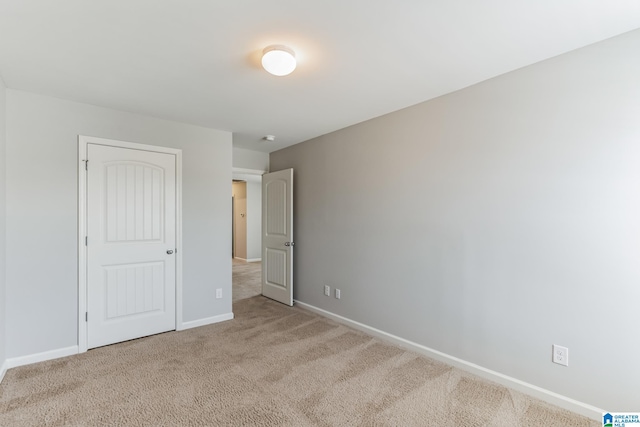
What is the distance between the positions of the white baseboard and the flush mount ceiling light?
2.66m

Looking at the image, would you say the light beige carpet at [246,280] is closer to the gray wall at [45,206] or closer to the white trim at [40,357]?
the white trim at [40,357]

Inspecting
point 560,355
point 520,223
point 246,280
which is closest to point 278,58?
point 520,223

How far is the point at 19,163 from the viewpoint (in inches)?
101

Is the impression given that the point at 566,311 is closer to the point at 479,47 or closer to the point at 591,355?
the point at 591,355

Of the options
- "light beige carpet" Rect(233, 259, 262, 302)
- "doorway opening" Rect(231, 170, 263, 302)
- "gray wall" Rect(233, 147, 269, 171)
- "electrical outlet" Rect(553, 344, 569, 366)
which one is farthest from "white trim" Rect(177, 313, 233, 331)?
"doorway opening" Rect(231, 170, 263, 302)

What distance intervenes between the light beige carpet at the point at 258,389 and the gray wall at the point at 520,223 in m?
0.31

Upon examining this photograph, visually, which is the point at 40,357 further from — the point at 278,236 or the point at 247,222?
the point at 247,222

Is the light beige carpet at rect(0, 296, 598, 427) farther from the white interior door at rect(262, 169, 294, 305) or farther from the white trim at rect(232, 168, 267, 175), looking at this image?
the white trim at rect(232, 168, 267, 175)

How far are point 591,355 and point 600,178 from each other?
3.74ft

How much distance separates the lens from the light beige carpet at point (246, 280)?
5039 millimetres

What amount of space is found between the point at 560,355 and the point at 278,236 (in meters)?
3.42

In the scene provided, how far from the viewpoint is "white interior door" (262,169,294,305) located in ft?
14.1

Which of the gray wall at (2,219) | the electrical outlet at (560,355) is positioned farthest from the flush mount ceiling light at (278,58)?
the electrical outlet at (560,355)

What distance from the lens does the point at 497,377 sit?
2309mm
